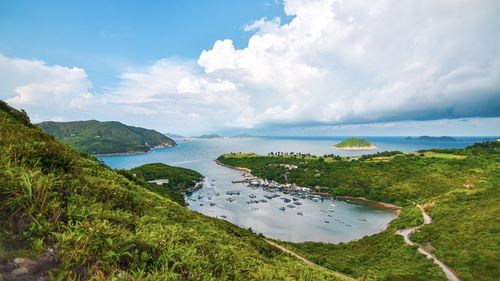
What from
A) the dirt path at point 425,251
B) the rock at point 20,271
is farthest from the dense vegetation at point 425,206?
the rock at point 20,271

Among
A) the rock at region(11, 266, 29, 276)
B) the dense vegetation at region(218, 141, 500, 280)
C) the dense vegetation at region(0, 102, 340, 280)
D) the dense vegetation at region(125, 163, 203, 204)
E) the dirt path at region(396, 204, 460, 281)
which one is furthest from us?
the dense vegetation at region(125, 163, 203, 204)

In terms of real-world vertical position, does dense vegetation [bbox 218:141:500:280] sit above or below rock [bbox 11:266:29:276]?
below

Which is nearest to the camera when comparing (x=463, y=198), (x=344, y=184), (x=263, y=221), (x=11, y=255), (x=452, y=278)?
(x=11, y=255)

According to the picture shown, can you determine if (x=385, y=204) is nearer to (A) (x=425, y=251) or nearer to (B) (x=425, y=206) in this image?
(B) (x=425, y=206)

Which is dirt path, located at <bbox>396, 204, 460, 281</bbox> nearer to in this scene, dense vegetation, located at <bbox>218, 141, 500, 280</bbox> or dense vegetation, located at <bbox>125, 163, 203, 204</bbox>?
dense vegetation, located at <bbox>218, 141, 500, 280</bbox>

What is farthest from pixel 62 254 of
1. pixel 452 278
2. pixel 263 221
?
pixel 263 221

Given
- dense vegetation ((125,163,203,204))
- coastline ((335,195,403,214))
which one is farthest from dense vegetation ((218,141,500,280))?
dense vegetation ((125,163,203,204))

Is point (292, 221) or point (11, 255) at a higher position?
point (11, 255)

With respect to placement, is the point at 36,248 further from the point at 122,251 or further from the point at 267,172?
the point at 267,172
